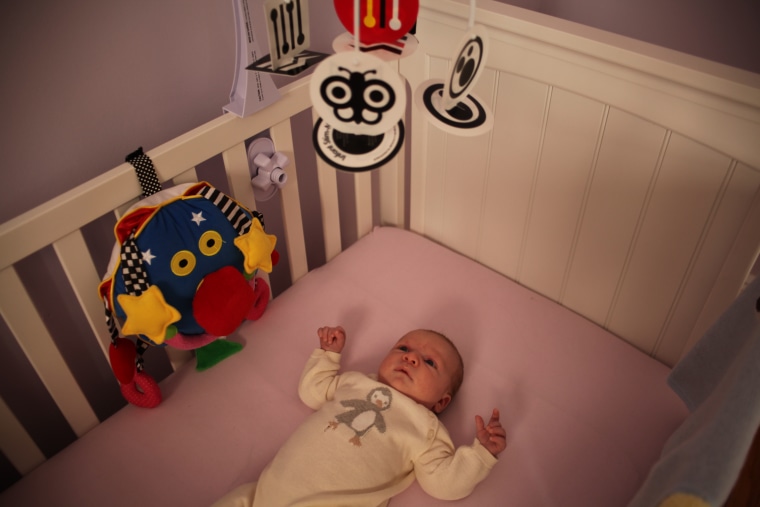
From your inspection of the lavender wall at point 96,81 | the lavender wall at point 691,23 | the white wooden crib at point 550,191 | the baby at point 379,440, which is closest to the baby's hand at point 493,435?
the baby at point 379,440

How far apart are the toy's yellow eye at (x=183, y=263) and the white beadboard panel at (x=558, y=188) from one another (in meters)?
0.66

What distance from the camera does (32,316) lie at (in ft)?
2.85

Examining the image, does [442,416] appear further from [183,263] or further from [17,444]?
[17,444]

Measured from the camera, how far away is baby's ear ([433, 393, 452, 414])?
1.04m

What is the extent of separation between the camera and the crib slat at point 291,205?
110cm

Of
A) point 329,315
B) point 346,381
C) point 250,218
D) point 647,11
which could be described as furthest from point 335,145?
point 647,11

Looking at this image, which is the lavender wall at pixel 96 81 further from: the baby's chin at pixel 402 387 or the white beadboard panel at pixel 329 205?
the baby's chin at pixel 402 387

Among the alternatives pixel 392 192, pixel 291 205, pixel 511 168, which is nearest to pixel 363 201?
pixel 392 192

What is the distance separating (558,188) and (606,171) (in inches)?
4.2

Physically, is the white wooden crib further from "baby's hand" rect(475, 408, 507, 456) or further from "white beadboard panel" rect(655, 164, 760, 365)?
"baby's hand" rect(475, 408, 507, 456)

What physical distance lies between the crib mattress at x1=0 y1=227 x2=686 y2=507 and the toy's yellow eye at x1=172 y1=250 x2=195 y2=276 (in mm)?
285

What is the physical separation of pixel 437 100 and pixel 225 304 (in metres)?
0.47

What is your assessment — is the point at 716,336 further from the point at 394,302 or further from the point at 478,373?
the point at 394,302

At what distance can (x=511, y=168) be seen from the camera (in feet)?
3.86
